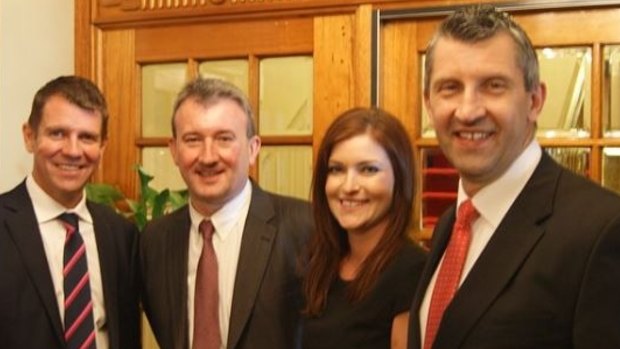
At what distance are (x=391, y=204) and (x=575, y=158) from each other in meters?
1.20

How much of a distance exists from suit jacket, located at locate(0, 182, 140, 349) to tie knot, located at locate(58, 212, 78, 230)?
76mm

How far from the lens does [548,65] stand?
8.71 feet

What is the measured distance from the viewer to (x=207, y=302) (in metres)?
1.89

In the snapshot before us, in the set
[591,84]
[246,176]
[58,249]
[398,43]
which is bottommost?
[58,249]

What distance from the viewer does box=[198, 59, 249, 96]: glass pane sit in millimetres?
3057

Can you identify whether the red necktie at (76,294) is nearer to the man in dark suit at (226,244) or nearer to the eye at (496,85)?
the man in dark suit at (226,244)

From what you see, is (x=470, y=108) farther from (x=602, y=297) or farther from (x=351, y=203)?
(x=351, y=203)

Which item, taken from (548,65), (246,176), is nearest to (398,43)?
(548,65)

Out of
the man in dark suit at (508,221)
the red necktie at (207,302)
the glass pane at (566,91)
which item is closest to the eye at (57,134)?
the red necktie at (207,302)

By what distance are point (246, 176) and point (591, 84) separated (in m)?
1.38

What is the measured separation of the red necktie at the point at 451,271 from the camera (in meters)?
1.29

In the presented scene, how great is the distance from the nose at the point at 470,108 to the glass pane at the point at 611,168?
1.58 meters

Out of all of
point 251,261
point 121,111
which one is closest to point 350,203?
point 251,261

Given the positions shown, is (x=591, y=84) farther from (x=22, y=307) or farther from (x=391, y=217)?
(x=22, y=307)
